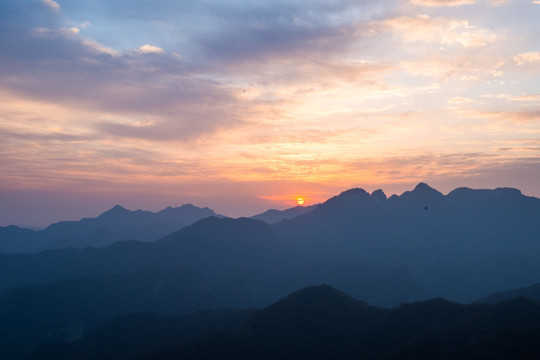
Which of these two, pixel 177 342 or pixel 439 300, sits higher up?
pixel 439 300

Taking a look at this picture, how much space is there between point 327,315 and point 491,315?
54281 millimetres

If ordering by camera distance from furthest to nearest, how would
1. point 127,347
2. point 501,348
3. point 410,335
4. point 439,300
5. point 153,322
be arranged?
point 153,322
point 127,347
point 439,300
point 410,335
point 501,348

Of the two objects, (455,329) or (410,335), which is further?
(410,335)

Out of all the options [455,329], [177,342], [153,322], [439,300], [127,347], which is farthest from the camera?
[153,322]

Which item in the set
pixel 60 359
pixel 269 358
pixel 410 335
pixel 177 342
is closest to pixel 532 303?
pixel 410 335

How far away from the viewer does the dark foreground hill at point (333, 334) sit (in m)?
99.2

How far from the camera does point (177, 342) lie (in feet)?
508

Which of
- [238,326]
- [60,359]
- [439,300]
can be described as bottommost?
[60,359]

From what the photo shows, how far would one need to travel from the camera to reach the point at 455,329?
113750 mm

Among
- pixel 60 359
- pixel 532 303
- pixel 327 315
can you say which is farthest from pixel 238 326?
pixel 532 303

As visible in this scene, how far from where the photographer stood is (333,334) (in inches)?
5349

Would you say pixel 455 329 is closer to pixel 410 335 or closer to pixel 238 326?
pixel 410 335

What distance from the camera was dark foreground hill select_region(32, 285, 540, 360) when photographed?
99.2m

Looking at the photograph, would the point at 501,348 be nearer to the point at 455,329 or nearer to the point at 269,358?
the point at 455,329
